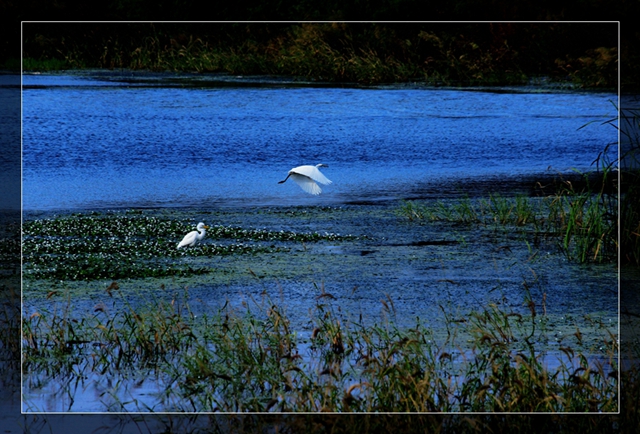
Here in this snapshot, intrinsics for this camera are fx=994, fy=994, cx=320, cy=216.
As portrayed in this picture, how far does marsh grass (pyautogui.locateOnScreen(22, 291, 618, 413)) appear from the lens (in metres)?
4.42

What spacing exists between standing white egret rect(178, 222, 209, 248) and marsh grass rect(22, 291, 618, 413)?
0.40 meters

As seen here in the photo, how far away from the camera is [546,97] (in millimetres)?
6234

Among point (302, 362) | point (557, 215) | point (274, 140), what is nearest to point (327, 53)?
point (274, 140)

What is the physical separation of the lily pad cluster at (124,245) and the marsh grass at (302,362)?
12.7 inches

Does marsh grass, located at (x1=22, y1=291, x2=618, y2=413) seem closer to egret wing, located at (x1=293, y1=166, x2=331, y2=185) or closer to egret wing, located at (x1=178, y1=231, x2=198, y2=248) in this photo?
egret wing, located at (x1=178, y1=231, x2=198, y2=248)

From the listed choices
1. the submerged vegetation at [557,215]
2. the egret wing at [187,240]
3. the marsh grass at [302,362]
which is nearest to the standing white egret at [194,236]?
the egret wing at [187,240]

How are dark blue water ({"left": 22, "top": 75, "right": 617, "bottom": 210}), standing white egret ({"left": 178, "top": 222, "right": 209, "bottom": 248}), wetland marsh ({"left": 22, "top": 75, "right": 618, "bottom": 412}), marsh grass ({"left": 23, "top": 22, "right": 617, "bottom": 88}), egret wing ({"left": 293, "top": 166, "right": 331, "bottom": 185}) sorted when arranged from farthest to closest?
marsh grass ({"left": 23, "top": 22, "right": 617, "bottom": 88}) → dark blue water ({"left": 22, "top": 75, "right": 617, "bottom": 210}) → standing white egret ({"left": 178, "top": 222, "right": 209, "bottom": 248}) → egret wing ({"left": 293, "top": 166, "right": 331, "bottom": 185}) → wetland marsh ({"left": 22, "top": 75, "right": 618, "bottom": 412})

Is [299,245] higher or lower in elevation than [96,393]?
higher

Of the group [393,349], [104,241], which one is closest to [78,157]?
[104,241]

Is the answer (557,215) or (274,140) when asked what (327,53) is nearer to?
(274,140)

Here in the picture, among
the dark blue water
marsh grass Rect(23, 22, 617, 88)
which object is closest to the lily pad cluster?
the dark blue water

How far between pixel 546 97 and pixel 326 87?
4.53 ft

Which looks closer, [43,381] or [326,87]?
[43,381]

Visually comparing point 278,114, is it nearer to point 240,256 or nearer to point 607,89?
point 240,256
